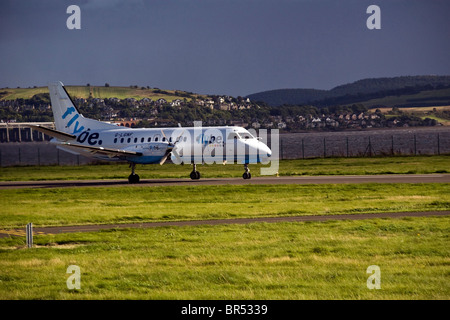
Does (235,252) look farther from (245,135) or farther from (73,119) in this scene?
(73,119)

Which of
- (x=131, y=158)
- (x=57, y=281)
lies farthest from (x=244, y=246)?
(x=131, y=158)

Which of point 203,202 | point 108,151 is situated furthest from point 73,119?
point 203,202

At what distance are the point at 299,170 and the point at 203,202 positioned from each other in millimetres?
22795

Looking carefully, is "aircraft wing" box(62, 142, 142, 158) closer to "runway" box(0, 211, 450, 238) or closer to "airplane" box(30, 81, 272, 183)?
"airplane" box(30, 81, 272, 183)

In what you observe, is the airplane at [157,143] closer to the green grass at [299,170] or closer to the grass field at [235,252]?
the green grass at [299,170]

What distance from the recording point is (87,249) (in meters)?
19.4

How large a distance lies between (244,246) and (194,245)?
5.04 ft

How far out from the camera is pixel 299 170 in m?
53.9

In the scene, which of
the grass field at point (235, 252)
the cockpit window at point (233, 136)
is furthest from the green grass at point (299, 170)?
Result: the grass field at point (235, 252)

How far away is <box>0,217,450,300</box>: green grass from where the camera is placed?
550 inches

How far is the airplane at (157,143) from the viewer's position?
41.7 m

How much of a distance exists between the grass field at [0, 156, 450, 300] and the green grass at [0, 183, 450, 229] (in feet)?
0.28

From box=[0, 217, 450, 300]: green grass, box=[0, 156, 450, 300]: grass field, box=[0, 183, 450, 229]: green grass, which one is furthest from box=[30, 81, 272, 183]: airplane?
box=[0, 217, 450, 300]: green grass
